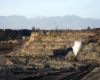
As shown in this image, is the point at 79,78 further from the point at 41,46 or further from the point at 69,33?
the point at 69,33

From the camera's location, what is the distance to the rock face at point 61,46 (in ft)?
121

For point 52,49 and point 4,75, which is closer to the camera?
point 4,75

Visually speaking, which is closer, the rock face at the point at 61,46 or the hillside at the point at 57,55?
the hillside at the point at 57,55

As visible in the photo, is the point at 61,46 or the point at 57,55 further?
the point at 61,46

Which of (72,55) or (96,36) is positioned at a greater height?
(96,36)

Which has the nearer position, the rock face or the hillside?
the hillside

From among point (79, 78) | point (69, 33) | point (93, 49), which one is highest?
point (69, 33)

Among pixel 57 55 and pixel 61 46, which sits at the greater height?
pixel 61 46

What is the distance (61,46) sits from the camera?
39500mm

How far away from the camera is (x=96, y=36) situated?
1770 inches

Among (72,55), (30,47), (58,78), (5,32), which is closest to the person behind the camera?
(58,78)

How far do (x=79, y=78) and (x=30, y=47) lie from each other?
21.5 metres

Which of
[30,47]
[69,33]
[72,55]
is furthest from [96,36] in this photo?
[30,47]

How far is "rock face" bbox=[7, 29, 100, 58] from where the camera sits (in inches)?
→ 1455
